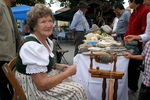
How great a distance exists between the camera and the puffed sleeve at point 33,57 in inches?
75.4

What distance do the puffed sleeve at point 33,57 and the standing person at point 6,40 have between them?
106 cm

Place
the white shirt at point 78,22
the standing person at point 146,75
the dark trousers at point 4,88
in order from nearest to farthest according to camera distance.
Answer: the standing person at point 146,75 < the dark trousers at point 4,88 < the white shirt at point 78,22

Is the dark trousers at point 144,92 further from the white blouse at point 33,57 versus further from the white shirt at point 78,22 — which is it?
the white shirt at point 78,22

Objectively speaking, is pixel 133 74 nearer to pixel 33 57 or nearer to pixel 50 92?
pixel 50 92

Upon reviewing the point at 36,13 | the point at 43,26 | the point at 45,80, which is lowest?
the point at 45,80

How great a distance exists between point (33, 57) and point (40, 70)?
0.11 metres

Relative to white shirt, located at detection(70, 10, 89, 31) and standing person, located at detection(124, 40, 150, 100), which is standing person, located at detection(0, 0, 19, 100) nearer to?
standing person, located at detection(124, 40, 150, 100)

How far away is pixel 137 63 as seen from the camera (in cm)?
455

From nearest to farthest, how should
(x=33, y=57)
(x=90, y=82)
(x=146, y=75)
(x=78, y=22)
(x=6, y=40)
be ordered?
(x=33, y=57)
(x=146, y=75)
(x=6, y=40)
(x=90, y=82)
(x=78, y=22)

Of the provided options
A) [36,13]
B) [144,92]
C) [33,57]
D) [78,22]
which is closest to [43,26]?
[36,13]

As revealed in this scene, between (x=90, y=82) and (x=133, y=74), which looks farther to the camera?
(x=133, y=74)

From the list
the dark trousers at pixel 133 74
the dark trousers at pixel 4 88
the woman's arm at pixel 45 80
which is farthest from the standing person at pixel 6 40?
the dark trousers at pixel 133 74

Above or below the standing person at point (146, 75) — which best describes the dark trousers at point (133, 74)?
below

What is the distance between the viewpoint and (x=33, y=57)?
6.29 feet
